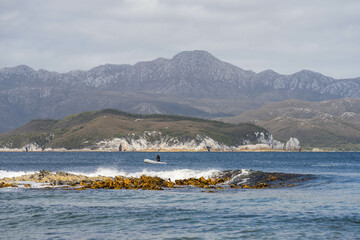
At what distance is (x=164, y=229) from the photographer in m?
30.0

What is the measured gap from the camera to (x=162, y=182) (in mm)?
62281

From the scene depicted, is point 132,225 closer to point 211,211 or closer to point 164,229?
point 164,229

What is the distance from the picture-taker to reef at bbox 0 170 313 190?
2260 inches

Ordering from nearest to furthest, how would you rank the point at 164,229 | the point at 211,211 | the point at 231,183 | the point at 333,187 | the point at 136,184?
the point at 164,229 → the point at 211,211 → the point at 333,187 → the point at 136,184 → the point at 231,183

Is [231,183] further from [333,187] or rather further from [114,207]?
[114,207]

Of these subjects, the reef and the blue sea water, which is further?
the reef

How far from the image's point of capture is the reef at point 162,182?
57.4 m

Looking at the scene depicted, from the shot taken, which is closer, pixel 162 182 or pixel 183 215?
pixel 183 215

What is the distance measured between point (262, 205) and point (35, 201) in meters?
20.4

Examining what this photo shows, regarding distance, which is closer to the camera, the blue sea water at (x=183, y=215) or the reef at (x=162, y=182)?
the blue sea water at (x=183, y=215)

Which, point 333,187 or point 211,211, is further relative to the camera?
point 333,187

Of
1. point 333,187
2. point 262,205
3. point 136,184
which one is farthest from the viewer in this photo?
point 136,184

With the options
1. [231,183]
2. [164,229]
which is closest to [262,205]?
[164,229]

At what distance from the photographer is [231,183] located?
6341 cm
